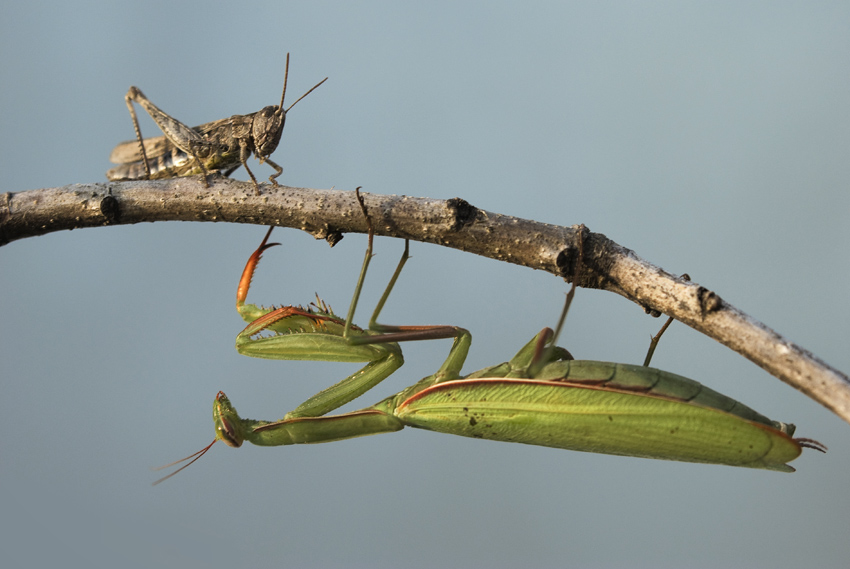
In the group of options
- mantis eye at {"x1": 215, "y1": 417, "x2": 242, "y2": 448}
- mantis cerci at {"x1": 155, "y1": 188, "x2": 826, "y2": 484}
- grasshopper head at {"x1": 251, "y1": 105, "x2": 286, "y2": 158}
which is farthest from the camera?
grasshopper head at {"x1": 251, "y1": 105, "x2": 286, "y2": 158}

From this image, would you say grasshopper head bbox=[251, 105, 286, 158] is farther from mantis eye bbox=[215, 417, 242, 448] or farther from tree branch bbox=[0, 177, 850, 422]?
mantis eye bbox=[215, 417, 242, 448]

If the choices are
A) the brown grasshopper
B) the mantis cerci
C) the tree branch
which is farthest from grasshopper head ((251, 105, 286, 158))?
the mantis cerci

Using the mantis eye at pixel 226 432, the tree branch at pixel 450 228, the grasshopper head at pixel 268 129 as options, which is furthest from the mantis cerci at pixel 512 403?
the grasshopper head at pixel 268 129

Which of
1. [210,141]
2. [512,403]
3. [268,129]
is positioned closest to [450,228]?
[512,403]

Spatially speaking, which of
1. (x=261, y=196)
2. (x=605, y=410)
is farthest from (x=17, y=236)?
(x=605, y=410)

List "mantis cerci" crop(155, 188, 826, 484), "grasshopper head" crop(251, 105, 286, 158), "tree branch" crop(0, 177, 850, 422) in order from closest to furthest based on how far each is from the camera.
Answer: "tree branch" crop(0, 177, 850, 422) < "mantis cerci" crop(155, 188, 826, 484) < "grasshopper head" crop(251, 105, 286, 158)

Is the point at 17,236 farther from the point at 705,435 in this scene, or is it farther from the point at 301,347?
the point at 705,435

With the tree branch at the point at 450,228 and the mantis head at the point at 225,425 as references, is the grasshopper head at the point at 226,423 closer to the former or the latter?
the mantis head at the point at 225,425
